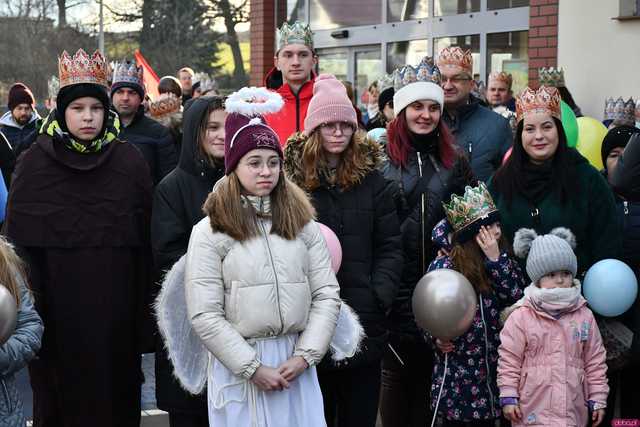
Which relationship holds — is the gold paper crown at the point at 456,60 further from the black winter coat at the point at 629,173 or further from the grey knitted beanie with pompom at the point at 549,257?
the grey knitted beanie with pompom at the point at 549,257

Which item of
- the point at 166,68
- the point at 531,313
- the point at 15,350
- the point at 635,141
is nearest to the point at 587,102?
the point at 635,141

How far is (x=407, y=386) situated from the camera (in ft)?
20.0

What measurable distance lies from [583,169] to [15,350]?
308 centimetres

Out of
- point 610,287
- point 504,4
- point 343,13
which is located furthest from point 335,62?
point 610,287

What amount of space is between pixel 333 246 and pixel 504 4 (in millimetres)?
8650

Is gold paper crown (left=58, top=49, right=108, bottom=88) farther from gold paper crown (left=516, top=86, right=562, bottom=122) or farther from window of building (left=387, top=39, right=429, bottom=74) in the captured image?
window of building (left=387, top=39, right=429, bottom=74)

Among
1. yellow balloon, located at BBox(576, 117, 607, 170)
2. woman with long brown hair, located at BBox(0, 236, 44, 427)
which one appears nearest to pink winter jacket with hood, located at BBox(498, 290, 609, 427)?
woman with long brown hair, located at BBox(0, 236, 44, 427)

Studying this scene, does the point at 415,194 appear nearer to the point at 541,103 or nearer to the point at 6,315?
the point at 541,103

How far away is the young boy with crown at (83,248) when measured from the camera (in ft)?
18.2

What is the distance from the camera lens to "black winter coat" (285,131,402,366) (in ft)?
17.5

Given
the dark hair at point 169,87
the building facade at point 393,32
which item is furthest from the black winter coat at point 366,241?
the dark hair at point 169,87

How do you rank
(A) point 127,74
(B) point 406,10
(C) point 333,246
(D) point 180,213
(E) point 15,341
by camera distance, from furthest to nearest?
(B) point 406,10
(A) point 127,74
(D) point 180,213
(C) point 333,246
(E) point 15,341

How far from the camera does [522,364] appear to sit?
17.6ft

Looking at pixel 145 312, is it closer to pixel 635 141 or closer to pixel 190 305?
pixel 190 305
